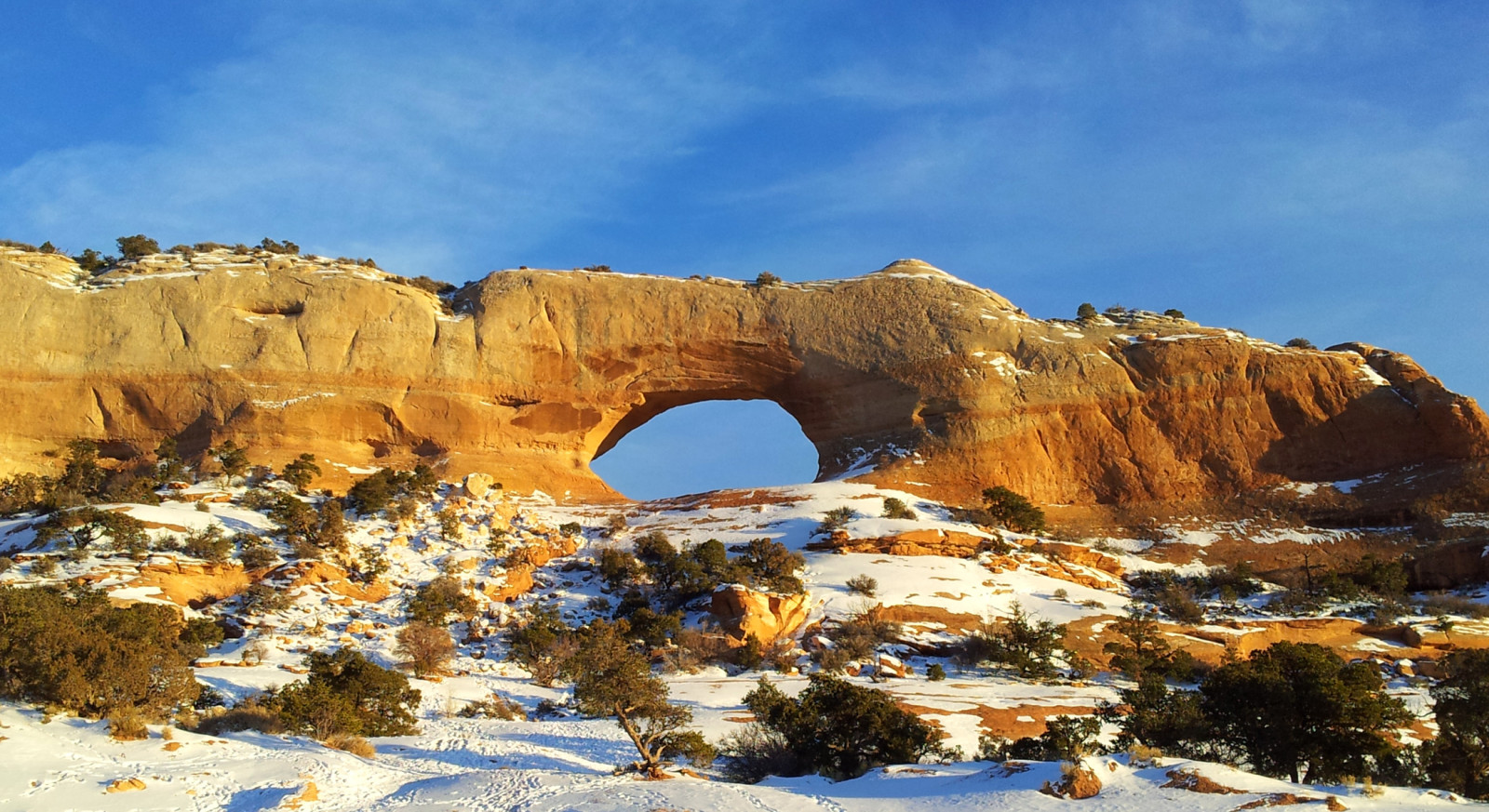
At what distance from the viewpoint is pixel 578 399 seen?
4100 cm

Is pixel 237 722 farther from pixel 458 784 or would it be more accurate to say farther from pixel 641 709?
pixel 641 709

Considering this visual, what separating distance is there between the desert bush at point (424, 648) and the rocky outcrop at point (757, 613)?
657cm

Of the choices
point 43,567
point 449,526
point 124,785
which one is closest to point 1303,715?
point 124,785

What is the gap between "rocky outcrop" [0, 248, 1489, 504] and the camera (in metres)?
37.2

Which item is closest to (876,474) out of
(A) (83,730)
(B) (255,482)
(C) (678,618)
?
(C) (678,618)

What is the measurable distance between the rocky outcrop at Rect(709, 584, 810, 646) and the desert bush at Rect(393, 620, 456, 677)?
6570 millimetres

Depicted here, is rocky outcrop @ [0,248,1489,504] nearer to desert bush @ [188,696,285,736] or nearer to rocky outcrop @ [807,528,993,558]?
rocky outcrop @ [807,528,993,558]

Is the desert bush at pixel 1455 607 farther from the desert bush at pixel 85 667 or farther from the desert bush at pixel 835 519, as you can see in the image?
the desert bush at pixel 85 667

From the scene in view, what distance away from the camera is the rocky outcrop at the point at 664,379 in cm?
3722

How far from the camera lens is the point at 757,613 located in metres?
26.4

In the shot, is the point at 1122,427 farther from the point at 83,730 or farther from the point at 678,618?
the point at 83,730

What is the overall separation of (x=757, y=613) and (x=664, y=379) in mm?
17230

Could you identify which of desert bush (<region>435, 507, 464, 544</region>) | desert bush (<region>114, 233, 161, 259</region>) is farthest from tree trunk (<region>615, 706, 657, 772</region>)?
desert bush (<region>114, 233, 161, 259</region>)

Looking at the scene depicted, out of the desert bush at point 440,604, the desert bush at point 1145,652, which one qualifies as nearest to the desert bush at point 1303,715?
the desert bush at point 1145,652
